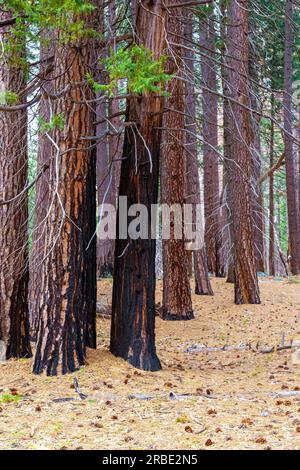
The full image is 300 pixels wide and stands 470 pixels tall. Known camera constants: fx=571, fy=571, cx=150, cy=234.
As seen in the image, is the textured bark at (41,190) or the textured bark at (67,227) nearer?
the textured bark at (67,227)

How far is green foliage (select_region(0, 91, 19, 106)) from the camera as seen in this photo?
6562 mm

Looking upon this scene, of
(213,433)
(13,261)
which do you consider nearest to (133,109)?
(13,261)

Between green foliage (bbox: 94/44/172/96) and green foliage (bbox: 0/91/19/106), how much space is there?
1017 mm

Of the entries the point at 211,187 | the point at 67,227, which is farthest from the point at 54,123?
the point at 211,187

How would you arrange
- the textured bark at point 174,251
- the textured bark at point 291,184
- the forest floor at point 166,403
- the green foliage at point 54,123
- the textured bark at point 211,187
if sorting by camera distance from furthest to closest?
the textured bark at point 291,184
the textured bark at point 211,187
the textured bark at point 174,251
the green foliage at point 54,123
the forest floor at point 166,403

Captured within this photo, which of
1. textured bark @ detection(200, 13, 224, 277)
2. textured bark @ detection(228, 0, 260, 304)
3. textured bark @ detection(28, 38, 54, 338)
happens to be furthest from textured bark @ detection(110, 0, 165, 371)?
textured bark @ detection(200, 13, 224, 277)

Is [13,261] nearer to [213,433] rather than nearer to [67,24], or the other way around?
[67,24]

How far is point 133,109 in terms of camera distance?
691cm

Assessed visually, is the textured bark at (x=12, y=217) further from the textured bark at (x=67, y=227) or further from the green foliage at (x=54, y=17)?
the textured bark at (x=67, y=227)

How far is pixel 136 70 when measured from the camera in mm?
6113

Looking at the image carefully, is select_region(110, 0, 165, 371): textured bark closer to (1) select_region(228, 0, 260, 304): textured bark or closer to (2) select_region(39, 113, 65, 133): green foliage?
(2) select_region(39, 113, 65, 133): green foliage

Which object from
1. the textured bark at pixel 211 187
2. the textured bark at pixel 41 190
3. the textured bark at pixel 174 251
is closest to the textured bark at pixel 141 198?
the textured bark at pixel 41 190

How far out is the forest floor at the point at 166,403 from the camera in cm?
459

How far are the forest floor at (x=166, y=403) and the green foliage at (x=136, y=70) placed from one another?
3105 mm
